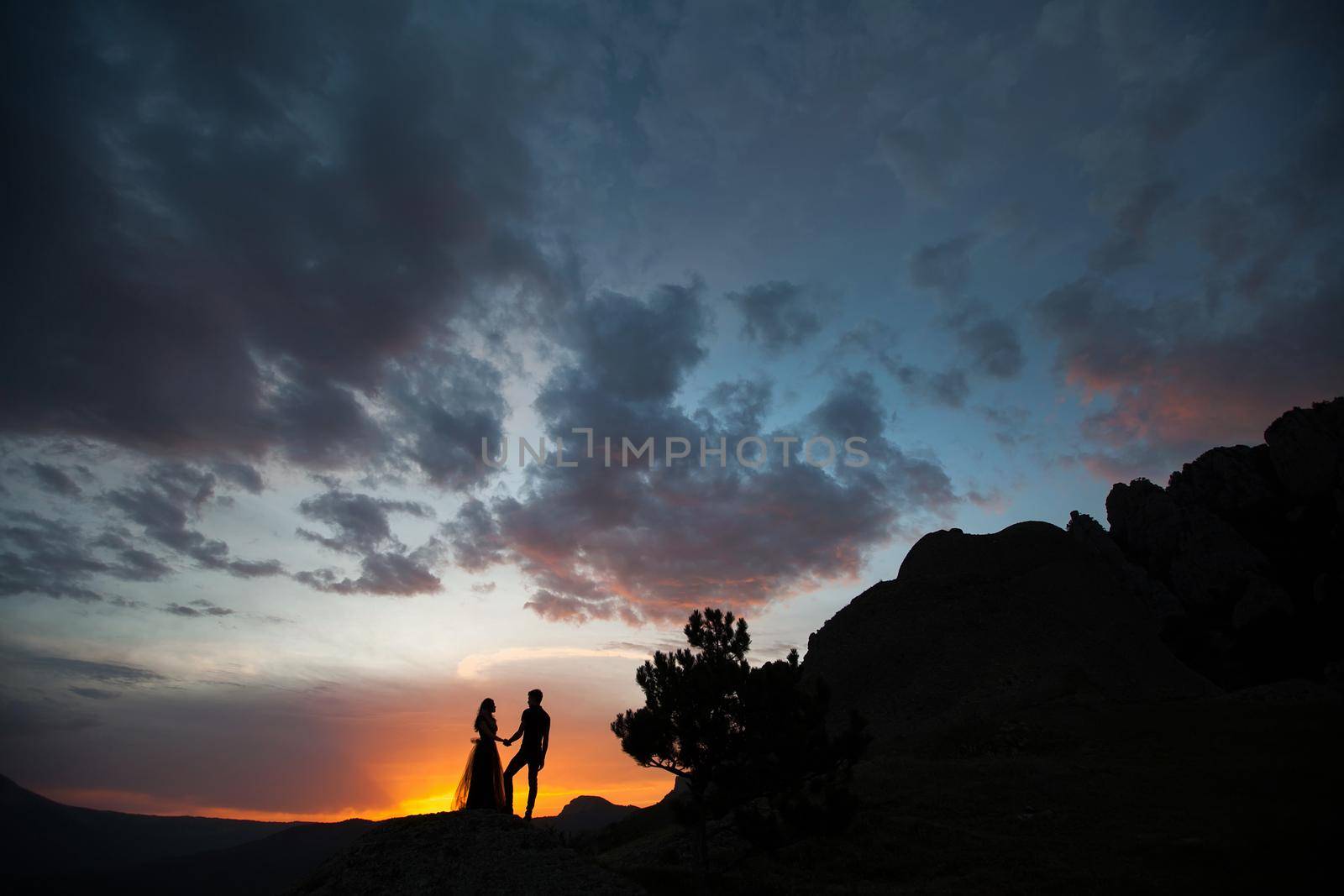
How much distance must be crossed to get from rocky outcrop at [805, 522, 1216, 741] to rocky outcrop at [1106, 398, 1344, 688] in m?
19.4

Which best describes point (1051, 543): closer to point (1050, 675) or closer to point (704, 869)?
point (1050, 675)

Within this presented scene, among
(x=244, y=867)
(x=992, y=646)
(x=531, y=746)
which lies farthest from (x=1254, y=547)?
(x=244, y=867)

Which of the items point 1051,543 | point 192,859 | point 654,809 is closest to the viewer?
point 654,809

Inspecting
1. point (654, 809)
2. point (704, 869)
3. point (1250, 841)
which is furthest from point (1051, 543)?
point (704, 869)

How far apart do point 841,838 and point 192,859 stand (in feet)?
616

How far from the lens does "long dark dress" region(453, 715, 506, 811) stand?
15.9 m

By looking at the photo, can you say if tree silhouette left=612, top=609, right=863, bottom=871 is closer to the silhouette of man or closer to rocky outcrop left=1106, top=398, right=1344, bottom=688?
the silhouette of man

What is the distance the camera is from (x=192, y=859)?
492 ft

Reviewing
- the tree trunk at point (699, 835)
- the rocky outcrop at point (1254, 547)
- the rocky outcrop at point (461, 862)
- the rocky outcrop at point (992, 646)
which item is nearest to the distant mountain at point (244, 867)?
the rocky outcrop at point (992, 646)

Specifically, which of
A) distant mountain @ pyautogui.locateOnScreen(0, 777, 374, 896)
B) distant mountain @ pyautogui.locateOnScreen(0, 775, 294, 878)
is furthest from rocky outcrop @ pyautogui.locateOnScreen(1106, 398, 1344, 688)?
distant mountain @ pyautogui.locateOnScreen(0, 775, 294, 878)

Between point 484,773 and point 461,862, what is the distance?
2854 millimetres

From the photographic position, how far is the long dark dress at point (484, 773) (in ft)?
52.2

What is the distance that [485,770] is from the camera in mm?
16047

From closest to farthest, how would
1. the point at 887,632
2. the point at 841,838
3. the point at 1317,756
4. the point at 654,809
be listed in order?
1. the point at 841,838
2. the point at 1317,756
3. the point at 654,809
4. the point at 887,632
